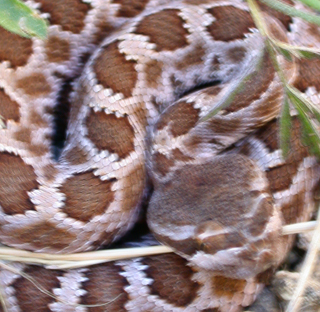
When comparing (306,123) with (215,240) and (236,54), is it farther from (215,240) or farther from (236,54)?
(236,54)

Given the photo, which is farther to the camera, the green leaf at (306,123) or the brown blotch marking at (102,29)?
the brown blotch marking at (102,29)

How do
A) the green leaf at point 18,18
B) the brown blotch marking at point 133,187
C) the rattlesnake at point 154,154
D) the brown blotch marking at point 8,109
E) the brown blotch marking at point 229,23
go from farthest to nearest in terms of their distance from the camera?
1. the brown blotch marking at point 229,23
2. the brown blotch marking at point 8,109
3. the brown blotch marking at point 133,187
4. the rattlesnake at point 154,154
5. the green leaf at point 18,18

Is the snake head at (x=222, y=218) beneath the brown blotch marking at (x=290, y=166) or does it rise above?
→ beneath

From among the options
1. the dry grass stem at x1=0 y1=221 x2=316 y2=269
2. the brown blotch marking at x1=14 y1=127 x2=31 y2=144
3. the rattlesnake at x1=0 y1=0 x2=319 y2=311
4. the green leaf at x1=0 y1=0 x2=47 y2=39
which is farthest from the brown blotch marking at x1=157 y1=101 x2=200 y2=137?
the green leaf at x1=0 y1=0 x2=47 y2=39

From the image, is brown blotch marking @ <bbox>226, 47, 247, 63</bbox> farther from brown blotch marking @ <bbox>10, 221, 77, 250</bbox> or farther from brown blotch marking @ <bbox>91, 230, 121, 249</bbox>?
brown blotch marking @ <bbox>10, 221, 77, 250</bbox>

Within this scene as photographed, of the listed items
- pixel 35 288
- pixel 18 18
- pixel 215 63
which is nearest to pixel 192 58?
pixel 215 63

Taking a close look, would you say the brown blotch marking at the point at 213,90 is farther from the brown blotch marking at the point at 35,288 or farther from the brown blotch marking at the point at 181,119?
the brown blotch marking at the point at 35,288


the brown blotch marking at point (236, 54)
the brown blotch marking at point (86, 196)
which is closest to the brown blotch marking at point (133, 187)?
the brown blotch marking at point (86, 196)

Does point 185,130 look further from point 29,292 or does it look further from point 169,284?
point 29,292
